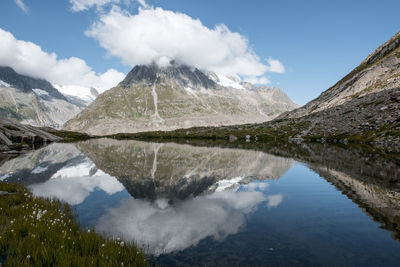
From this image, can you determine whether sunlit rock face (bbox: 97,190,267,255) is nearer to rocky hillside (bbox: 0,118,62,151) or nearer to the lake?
the lake

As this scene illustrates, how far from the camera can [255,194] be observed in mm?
20266

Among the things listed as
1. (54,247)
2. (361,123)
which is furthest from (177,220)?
(361,123)

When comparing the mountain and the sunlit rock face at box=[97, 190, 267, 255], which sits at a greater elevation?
the mountain

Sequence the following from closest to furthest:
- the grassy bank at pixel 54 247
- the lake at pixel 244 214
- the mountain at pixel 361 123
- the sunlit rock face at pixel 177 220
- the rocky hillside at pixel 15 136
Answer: the grassy bank at pixel 54 247, the lake at pixel 244 214, the sunlit rock face at pixel 177 220, the rocky hillside at pixel 15 136, the mountain at pixel 361 123

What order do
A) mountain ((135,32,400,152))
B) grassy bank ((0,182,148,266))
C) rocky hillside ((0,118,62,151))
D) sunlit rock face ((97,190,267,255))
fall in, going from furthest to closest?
mountain ((135,32,400,152)) < rocky hillside ((0,118,62,151)) < sunlit rock face ((97,190,267,255)) < grassy bank ((0,182,148,266))

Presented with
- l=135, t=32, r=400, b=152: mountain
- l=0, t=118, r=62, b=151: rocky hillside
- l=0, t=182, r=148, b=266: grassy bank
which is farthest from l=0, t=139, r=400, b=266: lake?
l=135, t=32, r=400, b=152: mountain

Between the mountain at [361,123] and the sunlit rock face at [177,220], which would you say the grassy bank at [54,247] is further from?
the mountain at [361,123]

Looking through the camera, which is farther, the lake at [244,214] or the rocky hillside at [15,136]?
the rocky hillside at [15,136]

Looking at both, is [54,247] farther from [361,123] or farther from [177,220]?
[361,123]

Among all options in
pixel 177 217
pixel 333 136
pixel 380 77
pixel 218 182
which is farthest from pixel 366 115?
pixel 177 217

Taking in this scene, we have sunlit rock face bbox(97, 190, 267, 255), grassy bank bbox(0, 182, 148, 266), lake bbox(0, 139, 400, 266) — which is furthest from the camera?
sunlit rock face bbox(97, 190, 267, 255)

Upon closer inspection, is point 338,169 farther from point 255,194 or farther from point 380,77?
point 380,77

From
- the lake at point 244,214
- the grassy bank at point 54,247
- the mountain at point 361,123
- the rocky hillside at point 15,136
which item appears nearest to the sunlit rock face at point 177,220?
the lake at point 244,214

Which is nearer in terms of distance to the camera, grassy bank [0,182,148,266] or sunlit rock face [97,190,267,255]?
grassy bank [0,182,148,266]
